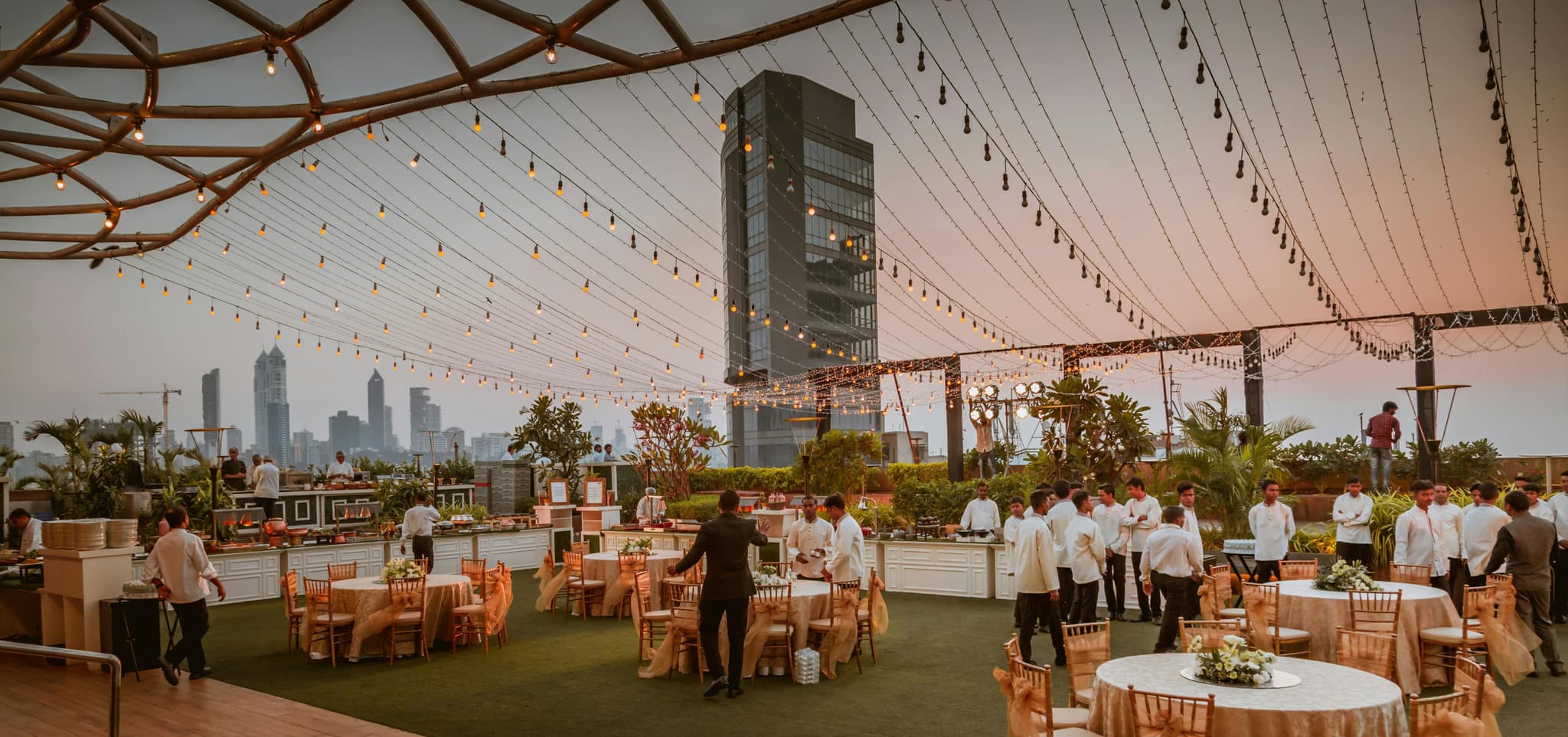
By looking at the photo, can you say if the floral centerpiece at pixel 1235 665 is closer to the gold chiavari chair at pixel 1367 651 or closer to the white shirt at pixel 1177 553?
the gold chiavari chair at pixel 1367 651

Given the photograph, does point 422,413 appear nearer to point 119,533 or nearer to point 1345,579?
point 119,533

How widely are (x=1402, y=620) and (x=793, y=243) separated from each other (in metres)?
29.8

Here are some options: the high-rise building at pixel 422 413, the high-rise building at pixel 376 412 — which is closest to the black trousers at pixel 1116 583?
the high-rise building at pixel 422 413

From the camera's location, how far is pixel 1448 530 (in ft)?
28.9

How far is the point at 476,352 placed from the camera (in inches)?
757

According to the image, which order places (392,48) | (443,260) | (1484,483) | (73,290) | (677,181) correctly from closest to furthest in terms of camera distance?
1. (1484,483)
2. (392,48)
3. (73,290)
4. (443,260)
5. (677,181)

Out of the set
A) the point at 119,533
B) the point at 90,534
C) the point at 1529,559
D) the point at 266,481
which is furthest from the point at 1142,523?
the point at 266,481

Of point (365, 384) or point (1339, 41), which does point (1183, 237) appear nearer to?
point (1339, 41)

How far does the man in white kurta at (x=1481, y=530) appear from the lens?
826 centimetres

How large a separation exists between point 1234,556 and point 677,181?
66.7ft

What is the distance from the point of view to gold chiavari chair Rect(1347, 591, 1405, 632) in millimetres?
6410

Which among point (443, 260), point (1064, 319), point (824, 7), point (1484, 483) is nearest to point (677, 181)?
point (443, 260)

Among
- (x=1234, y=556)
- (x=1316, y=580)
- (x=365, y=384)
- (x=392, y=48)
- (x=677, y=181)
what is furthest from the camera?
(x=677, y=181)

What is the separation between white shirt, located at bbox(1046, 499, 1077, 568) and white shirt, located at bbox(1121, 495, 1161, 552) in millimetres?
690
